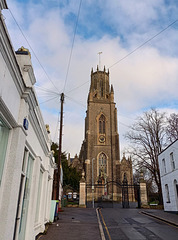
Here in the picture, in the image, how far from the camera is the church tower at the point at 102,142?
40.9 metres

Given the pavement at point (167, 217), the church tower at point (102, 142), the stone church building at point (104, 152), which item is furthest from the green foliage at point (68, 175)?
the pavement at point (167, 217)

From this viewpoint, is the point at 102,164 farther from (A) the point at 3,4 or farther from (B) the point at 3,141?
(A) the point at 3,4

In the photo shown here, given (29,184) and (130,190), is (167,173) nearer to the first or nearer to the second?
(29,184)

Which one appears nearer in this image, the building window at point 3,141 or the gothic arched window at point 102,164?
the building window at point 3,141

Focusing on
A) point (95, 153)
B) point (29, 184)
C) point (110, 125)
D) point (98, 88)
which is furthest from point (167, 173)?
point (98, 88)

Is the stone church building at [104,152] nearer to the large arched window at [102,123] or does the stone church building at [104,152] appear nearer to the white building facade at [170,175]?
the large arched window at [102,123]

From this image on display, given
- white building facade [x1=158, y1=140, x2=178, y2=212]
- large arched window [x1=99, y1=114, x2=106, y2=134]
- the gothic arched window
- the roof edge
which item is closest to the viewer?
the roof edge

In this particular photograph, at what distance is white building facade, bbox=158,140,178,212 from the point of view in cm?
1688

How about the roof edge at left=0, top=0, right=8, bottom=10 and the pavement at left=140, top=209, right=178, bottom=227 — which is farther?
the pavement at left=140, top=209, right=178, bottom=227

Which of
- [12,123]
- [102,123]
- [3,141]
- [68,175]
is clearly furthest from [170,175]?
[102,123]

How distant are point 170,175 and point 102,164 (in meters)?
25.2

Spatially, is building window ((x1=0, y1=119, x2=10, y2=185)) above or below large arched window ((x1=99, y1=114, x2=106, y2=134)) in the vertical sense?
below

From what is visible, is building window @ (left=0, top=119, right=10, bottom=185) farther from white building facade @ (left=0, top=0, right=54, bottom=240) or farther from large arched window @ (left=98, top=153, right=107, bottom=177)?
large arched window @ (left=98, top=153, right=107, bottom=177)

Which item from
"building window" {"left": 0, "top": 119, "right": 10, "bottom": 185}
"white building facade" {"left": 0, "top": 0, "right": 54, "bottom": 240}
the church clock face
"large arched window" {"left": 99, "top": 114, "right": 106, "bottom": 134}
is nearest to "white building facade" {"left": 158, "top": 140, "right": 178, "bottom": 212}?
"white building facade" {"left": 0, "top": 0, "right": 54, "bottom": 240}
